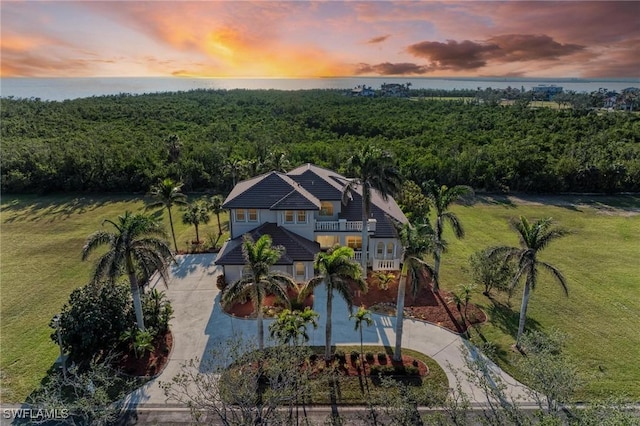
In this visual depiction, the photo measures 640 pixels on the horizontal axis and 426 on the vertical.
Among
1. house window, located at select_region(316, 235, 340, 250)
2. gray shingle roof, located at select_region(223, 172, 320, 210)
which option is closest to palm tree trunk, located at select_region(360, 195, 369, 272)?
house window, located at select_region(316, 235, 340, 250)

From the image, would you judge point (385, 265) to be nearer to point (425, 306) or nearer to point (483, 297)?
point (425, 306)

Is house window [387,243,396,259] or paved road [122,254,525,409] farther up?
house window [387,243,396,259]

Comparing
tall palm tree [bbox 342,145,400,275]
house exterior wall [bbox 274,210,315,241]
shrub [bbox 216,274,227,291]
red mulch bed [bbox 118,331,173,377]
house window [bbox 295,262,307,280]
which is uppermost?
tall palm tree [bbox 342,145,400,275]

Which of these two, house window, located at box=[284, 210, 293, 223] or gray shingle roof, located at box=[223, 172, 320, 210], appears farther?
house window, located at box=[284, 210, 293, 223]

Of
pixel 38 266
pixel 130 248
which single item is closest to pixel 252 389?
pixel 130 248

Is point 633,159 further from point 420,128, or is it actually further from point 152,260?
point 152,260

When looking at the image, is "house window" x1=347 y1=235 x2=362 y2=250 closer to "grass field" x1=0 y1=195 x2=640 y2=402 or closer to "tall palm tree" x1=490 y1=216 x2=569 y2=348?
"grass field" x1=0 y1=195 x2=640 y2=402

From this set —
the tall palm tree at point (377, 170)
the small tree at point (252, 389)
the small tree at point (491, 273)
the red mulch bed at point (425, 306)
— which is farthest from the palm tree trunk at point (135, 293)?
the small tree at point (491, 273)
